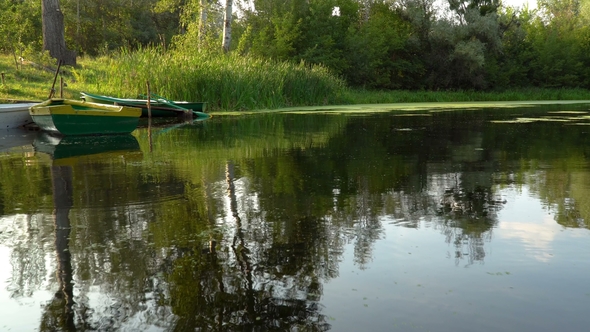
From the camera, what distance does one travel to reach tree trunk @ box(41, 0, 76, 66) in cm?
2398

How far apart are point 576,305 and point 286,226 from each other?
2311 millimetres

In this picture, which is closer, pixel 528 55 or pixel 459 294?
pixel 459 294

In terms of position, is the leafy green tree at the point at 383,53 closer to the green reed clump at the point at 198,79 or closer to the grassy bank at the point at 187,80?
the grassy bank at the point at 187,80

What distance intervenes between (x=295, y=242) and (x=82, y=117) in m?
8.94

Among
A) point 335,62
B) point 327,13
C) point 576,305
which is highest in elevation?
point 327,13

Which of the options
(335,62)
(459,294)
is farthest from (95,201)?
(335,62)

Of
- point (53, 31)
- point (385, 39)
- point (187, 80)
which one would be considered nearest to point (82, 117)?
point (187, 80)

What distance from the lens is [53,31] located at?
2403 centimetres

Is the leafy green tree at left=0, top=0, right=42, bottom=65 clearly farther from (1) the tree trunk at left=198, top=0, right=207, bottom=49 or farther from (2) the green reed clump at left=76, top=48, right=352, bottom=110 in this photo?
(1) the tree trunk at left=198, top=0, right=207, bottom=49

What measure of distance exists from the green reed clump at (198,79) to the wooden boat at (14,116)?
4.79 meters

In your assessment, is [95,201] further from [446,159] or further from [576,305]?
[446,159]

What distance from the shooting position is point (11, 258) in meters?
4.13

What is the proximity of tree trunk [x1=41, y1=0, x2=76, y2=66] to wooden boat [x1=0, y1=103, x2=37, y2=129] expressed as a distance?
35.5 ft

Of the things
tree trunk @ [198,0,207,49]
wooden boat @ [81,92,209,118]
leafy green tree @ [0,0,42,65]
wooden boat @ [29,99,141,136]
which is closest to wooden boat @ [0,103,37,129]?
wooden boat @ [29,99,141,136]
